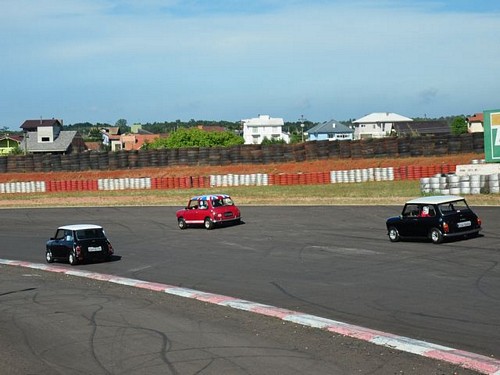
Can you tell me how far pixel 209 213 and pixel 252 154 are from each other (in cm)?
3543

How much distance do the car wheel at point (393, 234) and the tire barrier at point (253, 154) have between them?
36.6 m

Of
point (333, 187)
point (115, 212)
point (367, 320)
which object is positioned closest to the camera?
point (367, 320)

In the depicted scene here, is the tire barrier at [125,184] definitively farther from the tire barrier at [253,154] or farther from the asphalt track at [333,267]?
the asphalt track at [333,267]

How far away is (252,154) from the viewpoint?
221 ft

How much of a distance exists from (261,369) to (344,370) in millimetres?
1063

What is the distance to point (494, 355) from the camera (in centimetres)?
969

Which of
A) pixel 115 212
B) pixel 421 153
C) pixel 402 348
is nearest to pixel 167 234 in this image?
pixel 115 212

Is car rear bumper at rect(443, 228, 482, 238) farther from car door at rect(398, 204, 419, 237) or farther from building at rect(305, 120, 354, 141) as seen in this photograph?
building at rect(305, 120, 354, 141)

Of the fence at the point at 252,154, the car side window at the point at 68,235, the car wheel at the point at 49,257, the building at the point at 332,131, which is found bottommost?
the car wheel at the point at 49,257

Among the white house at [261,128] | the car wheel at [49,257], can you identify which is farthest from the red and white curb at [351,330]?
the white house at [261,128]

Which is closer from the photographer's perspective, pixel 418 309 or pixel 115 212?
pixel 418 309

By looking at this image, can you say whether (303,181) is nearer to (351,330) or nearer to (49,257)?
(49,257)

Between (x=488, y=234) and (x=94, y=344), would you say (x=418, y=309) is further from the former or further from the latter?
(x=488, y=234)

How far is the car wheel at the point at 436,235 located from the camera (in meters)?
22.4
